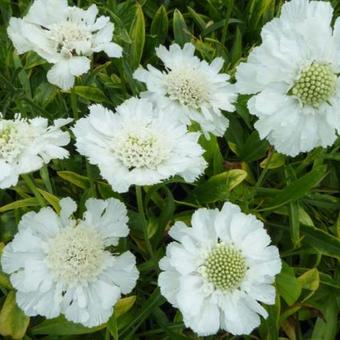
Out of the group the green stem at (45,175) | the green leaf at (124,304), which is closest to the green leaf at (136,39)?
the green stem at (45,175)

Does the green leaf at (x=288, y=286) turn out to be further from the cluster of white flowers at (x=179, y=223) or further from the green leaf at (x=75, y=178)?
the green leaf at (x=75, y=178)

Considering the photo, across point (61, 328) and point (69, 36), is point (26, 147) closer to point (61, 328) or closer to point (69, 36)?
point (69, 36)

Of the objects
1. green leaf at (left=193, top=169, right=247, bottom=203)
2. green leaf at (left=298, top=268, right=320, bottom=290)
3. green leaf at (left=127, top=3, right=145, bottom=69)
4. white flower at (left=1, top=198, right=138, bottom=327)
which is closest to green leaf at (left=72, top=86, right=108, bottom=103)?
green leaf at (left=127, top=3, right=145, bottom=69)

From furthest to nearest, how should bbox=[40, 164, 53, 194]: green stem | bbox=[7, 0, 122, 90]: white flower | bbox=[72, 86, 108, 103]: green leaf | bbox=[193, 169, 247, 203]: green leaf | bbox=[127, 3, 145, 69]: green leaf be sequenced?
bbox=[127, 3, 145, 69]: green leaf < bbox=[72, 86, 108, 103]: green leaf < bbox=[193, 169, 247, 203]: green leaf < bbox=[40, 164, 53, 194]: green stem < bbox=[7, 0, 122, 90]: white flower

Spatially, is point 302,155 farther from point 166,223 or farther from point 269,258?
point 269,258

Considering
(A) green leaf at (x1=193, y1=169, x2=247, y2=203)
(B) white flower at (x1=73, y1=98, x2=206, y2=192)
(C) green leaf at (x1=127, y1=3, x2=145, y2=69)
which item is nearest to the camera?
(B) white flower at (x1=73, y1=98, x2=206, y2=192)

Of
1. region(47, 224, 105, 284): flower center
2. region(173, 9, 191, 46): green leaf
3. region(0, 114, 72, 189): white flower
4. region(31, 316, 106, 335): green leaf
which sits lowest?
region(31, 316, 106, 335): green leaf

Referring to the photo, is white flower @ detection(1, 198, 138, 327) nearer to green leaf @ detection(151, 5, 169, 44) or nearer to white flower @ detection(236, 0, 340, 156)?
white flower @ detection(236, 0, 340, 156)
